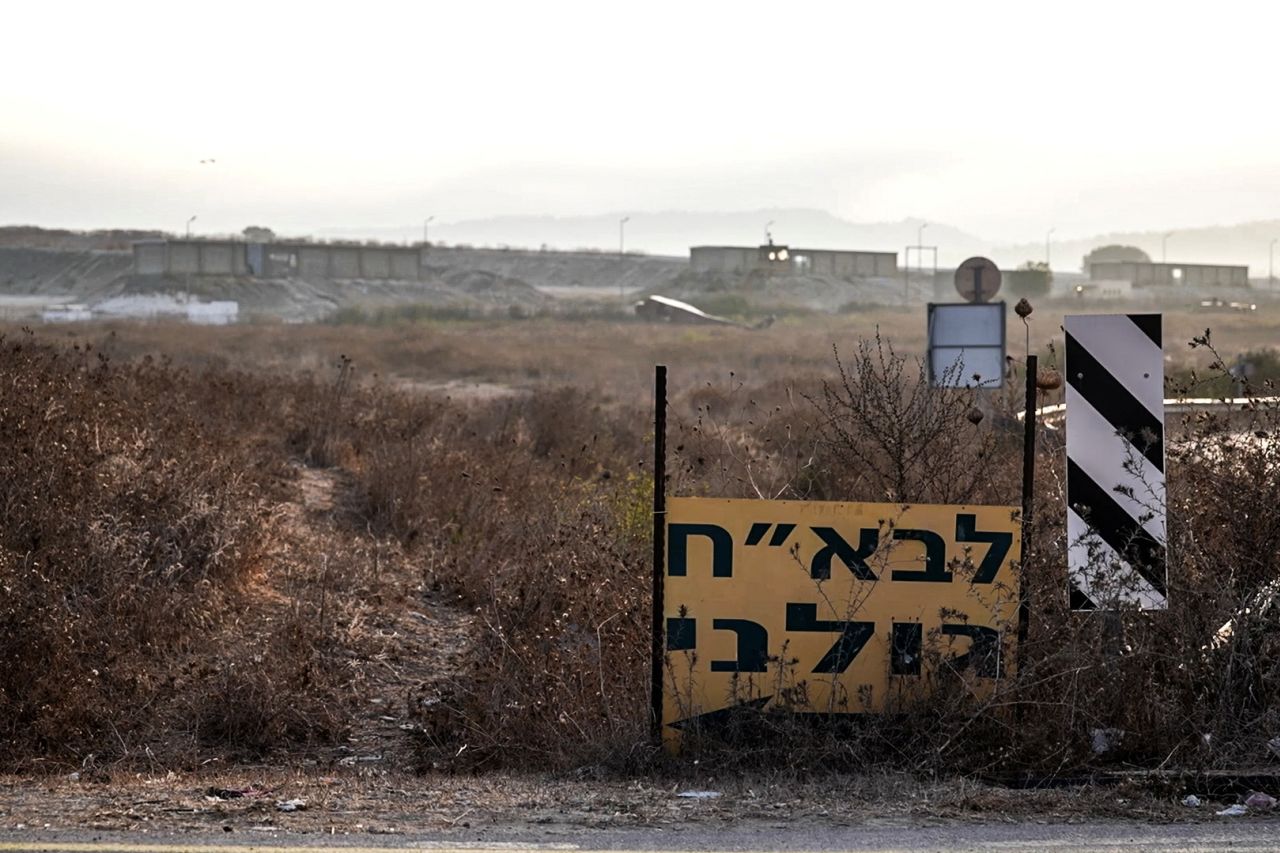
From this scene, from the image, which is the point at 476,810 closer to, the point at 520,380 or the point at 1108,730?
the point at 1108,730

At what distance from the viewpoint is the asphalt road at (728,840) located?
4.94 m

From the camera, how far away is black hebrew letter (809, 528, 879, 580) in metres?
6.52

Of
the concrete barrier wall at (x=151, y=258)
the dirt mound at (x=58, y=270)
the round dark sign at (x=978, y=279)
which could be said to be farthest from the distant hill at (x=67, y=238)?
the round dark sign at (x=978, y=279)

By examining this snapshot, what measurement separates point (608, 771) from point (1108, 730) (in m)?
2.20

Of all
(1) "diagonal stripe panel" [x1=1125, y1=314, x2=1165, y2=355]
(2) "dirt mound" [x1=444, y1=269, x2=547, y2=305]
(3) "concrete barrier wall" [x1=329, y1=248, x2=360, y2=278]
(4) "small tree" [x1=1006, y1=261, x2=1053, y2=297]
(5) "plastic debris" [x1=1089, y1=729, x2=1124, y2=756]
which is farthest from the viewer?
(4) "small tree" [x1=1006, y1=261, x2=1053, y2=297]

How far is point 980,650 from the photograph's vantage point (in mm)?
6492

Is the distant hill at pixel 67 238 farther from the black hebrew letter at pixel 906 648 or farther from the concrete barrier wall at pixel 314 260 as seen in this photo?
the black hebrew letter at pixel 906 648

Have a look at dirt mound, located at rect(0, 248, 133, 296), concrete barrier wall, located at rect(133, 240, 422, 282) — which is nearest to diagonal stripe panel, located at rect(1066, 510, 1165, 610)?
concrete barrier wall, located at rect(133, 240, 422, 282)

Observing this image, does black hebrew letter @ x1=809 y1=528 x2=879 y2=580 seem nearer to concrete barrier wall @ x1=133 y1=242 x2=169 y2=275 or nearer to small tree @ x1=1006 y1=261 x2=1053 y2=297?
concrete barrier wall @ x1=133 y1=242 x2=169 y2=275

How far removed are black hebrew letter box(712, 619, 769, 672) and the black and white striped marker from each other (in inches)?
58.2

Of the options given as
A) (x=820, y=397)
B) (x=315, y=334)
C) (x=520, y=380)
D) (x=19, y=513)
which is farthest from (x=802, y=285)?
(x=19, y=513)

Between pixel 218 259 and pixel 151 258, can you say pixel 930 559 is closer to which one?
pixel 218 259

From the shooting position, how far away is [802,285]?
12781 cm

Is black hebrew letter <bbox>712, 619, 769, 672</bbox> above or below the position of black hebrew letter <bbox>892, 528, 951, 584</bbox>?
below
